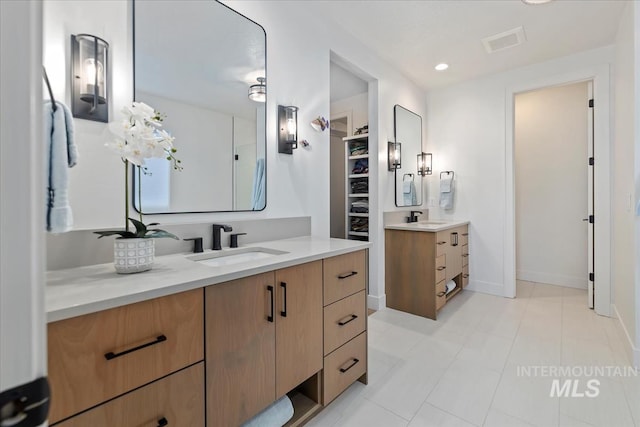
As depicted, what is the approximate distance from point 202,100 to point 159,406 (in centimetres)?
141

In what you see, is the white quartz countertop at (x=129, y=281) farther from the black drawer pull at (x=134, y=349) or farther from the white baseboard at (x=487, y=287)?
the white baseboard at (x=487, y=287)

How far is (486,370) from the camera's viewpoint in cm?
193

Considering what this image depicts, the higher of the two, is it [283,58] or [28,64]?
[283,58]

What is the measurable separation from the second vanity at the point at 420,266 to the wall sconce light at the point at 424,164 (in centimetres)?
88

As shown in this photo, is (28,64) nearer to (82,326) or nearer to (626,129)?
(82,326)

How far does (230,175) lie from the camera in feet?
5.59

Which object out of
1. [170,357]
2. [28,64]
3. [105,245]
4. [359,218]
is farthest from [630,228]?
[105,245]

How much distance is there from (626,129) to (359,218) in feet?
8.23

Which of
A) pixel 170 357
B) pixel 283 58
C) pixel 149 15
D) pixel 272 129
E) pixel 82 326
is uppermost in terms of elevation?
pixel 283 58

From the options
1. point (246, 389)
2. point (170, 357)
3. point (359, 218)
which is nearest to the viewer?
point (170, 357)

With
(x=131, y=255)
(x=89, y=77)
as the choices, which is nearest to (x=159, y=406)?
(x=131, y=255)

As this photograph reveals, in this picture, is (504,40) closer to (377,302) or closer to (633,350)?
(633,350)

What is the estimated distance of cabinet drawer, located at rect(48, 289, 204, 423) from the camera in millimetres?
731

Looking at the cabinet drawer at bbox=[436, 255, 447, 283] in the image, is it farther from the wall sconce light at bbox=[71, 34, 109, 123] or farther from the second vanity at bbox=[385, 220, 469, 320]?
the wall sconce light at bbox=[71, 34, 109, 123]
